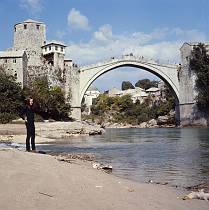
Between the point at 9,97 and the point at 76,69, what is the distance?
706 inches

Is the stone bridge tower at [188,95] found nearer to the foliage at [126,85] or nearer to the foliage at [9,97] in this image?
the foliage at [9,97]

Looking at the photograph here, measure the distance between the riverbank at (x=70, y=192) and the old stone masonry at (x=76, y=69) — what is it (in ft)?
115

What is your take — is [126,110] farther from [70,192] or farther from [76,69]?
[70,192]

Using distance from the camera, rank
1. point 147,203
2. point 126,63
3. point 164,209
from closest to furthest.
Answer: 1. point 164,209
2. point 147,203
3. point 126,63

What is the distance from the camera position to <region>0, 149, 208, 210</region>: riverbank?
3.72m

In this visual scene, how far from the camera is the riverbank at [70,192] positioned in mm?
→ 3723

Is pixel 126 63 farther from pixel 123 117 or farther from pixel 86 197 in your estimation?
pixel 86 197

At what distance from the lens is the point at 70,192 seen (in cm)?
421

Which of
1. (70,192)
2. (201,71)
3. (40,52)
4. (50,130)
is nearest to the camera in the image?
(70,192)

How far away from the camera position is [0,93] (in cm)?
3086

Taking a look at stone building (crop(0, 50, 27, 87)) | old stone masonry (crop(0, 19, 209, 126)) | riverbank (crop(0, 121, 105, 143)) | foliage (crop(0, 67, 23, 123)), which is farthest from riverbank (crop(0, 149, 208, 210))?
old stone masonry (crop(0, 19, 209, 126))

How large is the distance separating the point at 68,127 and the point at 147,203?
22.3m

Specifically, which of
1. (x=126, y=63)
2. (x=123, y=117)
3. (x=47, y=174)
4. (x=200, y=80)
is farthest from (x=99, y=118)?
(x=47, y=174)

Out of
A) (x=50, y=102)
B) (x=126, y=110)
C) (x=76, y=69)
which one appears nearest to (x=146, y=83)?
(x=126, y=110)
